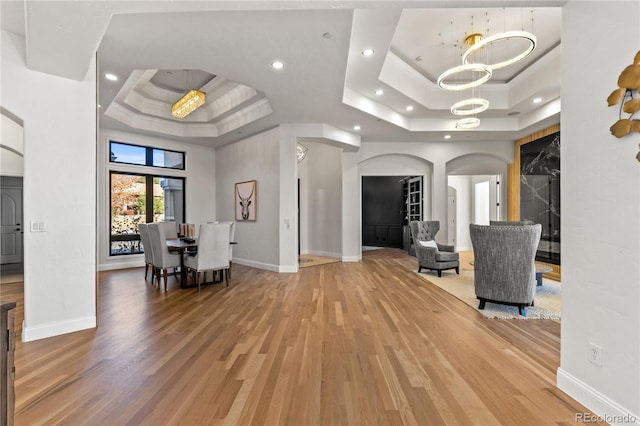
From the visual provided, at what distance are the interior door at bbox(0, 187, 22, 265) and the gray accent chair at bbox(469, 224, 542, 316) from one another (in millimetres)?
9611

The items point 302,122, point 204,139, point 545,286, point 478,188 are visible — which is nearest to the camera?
point 545,286

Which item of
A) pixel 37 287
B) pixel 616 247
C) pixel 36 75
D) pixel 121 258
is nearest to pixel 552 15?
pixel 616 247

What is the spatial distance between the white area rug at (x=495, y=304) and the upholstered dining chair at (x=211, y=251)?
3.63m

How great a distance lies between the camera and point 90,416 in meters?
1.75

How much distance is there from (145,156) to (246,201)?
2734 mm

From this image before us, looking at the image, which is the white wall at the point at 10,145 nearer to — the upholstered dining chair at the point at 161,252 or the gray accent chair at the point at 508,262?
the upholstered dining chair at the point at 161,252

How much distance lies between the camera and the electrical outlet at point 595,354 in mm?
1732

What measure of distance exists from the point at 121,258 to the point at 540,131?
32.9ft

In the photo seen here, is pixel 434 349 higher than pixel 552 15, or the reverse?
pixel 552 15

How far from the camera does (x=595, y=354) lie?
5.77ft

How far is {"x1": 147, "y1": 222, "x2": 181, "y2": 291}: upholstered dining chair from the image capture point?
4.87 metres

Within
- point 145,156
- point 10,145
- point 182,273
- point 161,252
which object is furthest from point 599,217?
point 145,156

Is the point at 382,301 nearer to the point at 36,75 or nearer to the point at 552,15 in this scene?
the point at 552,15

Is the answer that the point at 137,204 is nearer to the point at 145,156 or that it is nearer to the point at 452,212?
the point at 145,156
